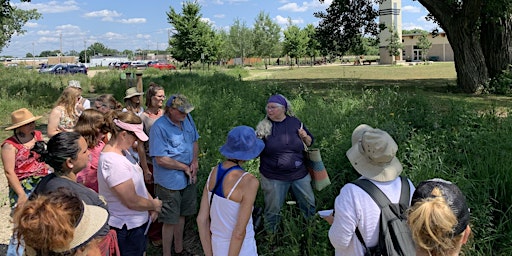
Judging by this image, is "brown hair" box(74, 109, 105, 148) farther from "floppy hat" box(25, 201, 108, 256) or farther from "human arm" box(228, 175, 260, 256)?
"floppy hat" box(25, 201, 108, 256)

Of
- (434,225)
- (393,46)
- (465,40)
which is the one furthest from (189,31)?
(434,225)

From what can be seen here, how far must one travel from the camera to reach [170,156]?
4.45 m

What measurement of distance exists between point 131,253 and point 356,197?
2092mm

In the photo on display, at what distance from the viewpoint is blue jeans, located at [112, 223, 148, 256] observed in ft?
11.8

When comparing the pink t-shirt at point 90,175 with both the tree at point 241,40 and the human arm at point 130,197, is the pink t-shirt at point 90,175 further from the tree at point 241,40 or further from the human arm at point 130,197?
the tree at point 241,40

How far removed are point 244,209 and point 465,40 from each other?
1484cm

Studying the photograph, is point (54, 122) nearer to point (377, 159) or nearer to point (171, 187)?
point (171, 187)

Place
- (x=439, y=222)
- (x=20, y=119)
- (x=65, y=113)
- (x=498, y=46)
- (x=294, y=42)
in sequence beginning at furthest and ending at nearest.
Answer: (x=294, y=42)
(x=498, y=46)
(x=65, y=113)
(x=20, y=119)
(x=439, y=222)

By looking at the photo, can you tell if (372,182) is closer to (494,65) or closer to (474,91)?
(474,91)

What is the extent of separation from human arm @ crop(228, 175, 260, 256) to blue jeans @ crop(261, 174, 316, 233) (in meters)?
1.49

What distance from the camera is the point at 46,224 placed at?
1913 mm

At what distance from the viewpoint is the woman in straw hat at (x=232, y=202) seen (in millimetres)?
2928

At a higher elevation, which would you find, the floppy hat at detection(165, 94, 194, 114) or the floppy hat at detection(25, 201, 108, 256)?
the floppy hat at detection(165, 94, 194, 114)

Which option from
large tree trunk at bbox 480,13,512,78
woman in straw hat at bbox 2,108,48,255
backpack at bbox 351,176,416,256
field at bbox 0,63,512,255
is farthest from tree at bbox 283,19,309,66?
backpack at bbox 351,176,416,256
